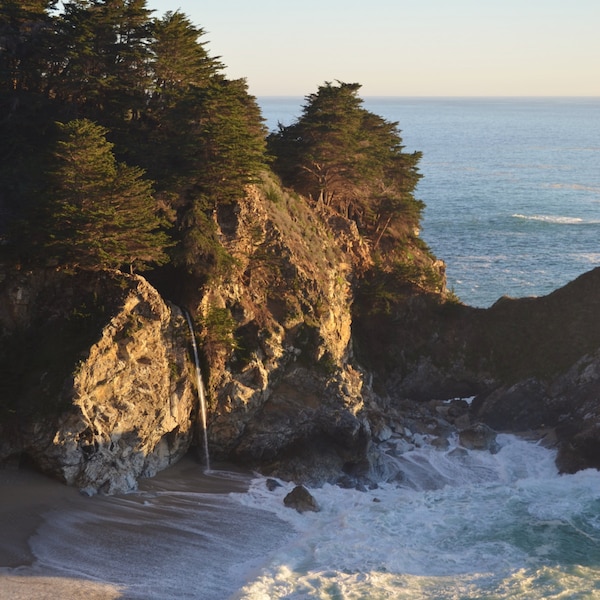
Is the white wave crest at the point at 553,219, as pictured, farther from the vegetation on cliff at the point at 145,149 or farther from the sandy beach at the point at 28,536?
the sandy beach at the point at 28,536

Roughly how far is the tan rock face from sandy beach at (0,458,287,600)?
979 millimetres

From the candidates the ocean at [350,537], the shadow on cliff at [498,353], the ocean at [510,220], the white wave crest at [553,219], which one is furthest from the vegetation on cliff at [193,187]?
the white wave crest at [553,219]

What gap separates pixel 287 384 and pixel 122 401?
910cm

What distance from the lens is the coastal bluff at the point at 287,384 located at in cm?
3794

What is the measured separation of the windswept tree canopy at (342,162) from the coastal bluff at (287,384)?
594 centimetres

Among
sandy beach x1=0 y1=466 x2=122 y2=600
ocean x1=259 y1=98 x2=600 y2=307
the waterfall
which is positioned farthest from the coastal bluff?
ocean x1=259 y1=98 x2=600 y2=307

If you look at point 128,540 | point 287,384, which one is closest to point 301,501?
point 287,384

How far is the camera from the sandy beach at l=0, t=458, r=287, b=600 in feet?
105

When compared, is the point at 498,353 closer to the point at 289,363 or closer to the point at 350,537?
the point at 289,363

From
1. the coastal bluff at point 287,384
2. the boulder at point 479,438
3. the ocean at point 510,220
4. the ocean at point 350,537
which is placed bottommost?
the ocean at point 350,537

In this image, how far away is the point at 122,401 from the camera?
1534 inches

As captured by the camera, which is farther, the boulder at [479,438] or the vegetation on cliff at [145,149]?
the boulder at [479,438]

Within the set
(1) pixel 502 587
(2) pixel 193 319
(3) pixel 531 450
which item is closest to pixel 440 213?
(3) pixel 531 450

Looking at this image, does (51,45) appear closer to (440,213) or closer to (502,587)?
(502,587)
